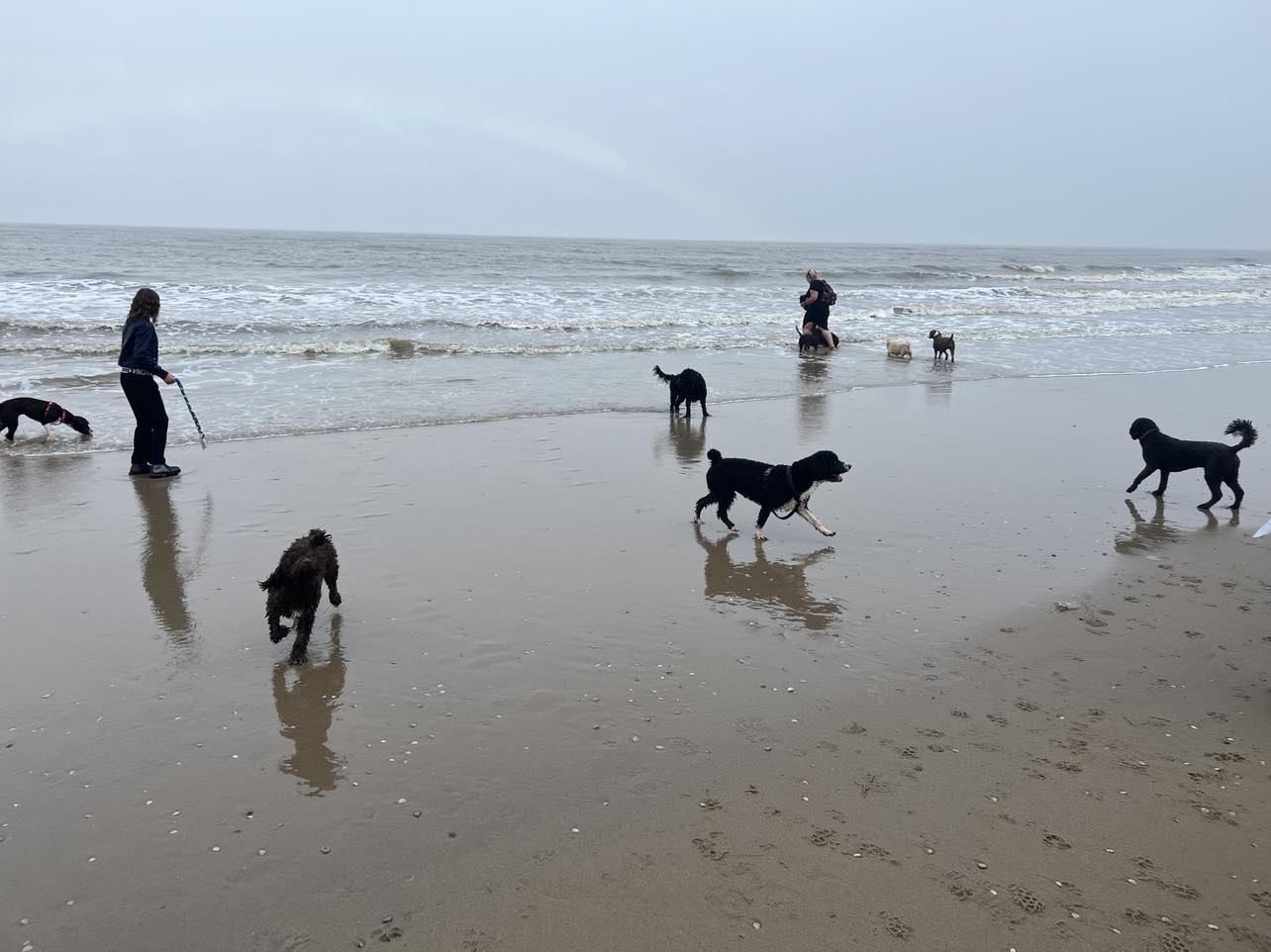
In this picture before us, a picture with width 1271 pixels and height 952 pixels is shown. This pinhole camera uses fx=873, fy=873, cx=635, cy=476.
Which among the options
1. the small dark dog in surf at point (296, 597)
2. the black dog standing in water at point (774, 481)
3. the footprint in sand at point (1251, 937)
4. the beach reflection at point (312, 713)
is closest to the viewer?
the footprint in sand at point (1251, 937)

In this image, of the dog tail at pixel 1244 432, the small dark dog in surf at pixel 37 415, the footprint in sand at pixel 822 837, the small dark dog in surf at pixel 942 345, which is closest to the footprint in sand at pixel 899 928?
the footprint in sand at pixel 822 837

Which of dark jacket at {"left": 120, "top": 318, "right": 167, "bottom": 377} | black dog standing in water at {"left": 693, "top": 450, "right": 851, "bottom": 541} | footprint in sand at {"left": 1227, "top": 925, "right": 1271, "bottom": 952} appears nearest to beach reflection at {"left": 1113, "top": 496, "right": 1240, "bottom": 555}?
black dog standing in water at {"left": 693, "top": 450, "right": 851, "bottom": 541}

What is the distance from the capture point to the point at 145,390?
8625mm

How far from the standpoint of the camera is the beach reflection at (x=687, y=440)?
30.8ft

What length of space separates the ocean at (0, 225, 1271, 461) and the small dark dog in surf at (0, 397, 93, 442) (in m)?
0.19

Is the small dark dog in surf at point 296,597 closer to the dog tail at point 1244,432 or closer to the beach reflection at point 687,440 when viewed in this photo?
the beach reflection at point 687,440

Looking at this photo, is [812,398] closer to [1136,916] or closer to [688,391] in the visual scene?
[688,391]

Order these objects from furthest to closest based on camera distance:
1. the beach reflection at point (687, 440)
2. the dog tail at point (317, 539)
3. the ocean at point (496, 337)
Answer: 1. the ocean at point (496, 337)
2. the beach reflection at point (687, 440)
3. the dog tail at point (317, 539)

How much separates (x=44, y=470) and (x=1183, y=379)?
1663cm

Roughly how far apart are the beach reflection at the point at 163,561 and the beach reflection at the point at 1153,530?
6.57m

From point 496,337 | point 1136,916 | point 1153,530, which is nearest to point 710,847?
point 1136,916

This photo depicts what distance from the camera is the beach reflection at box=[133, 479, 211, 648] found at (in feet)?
16.9

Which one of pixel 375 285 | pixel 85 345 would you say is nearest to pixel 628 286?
pixel 375 285

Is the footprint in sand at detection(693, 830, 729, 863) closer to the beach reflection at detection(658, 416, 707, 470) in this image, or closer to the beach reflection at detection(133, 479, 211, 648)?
the beach reflection at detection(133, 479, 211, 648)
